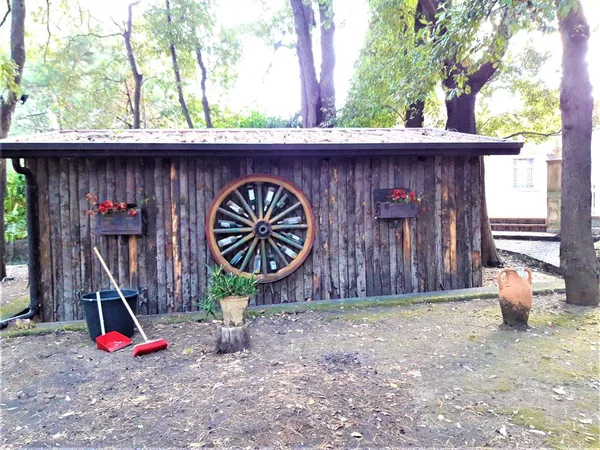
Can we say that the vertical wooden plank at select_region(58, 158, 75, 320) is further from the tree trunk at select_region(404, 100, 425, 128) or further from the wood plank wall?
the tree trunk at select_region(404, 100, 425, 128)

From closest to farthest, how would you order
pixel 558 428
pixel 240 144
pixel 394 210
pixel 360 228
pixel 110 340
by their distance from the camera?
pixel 558 428 < pixel 110 340 < pixel 240 144 < pixel 394 210 < pixel 360 228

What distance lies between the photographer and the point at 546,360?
9.76 ft

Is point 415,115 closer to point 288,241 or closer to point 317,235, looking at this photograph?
point 317,235

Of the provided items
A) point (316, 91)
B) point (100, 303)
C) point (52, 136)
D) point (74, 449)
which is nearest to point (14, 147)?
point (52, 136)

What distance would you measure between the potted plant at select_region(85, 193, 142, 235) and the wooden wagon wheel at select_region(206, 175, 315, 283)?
0.80 meters

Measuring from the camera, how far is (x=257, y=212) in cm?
484

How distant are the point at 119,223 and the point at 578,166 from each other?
510 cm

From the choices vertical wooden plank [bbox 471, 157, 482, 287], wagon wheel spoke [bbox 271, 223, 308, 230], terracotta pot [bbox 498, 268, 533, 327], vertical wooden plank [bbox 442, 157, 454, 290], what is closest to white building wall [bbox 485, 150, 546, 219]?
vertical wooden plank [bbox 471, 157, 482, 287]

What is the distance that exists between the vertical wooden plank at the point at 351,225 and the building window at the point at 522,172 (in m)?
15.8

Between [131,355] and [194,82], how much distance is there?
1262cm

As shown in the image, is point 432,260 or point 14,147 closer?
point 14,147

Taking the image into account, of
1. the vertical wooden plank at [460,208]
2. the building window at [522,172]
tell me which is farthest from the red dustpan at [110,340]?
the building window at [522,172]

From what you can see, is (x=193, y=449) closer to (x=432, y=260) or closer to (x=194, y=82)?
(x=432, y=260)

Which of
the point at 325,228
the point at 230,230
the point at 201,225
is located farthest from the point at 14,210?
the point at 325,228
